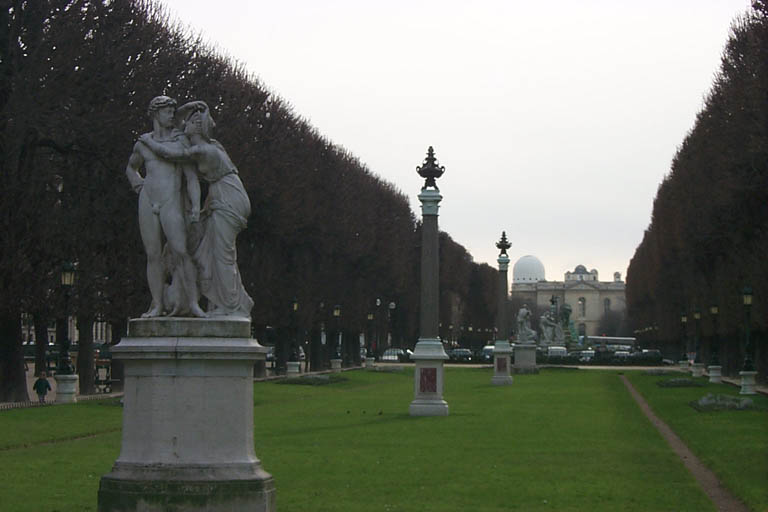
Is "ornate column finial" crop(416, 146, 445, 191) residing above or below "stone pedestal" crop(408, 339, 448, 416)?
above

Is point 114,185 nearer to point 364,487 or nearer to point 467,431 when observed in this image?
point 467,431

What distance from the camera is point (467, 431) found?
31.7 metres

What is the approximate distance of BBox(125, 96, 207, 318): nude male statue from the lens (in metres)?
15.7

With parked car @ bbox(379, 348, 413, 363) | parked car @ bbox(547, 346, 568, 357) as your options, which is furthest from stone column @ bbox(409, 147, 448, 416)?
parked car @ bbox(547, 346, 568, 357)

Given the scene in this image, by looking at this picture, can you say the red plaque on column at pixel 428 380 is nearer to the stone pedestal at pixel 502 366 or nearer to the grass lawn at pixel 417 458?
the grass lawn at pixel 417 458

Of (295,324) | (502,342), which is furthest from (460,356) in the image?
(502,342)

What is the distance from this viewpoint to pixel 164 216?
15758 mm

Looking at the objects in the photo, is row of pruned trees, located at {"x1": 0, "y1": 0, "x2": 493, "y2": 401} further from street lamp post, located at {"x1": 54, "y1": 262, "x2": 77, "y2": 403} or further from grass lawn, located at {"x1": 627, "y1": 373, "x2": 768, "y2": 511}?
grass lawn, located at {"x1": 627, "y1": 373, "x2": 768, "y2": 511}

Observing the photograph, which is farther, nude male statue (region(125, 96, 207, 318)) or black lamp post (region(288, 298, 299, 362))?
black lamp post (region(288, 298, 299, 362))

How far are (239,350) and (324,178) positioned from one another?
54.5 meters

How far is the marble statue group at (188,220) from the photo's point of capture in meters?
15.7

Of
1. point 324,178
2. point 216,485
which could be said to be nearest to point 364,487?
point 216,485

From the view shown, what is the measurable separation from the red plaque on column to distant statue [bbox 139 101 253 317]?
75.1ft

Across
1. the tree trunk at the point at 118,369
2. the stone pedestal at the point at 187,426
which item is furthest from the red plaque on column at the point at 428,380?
the stone pedestal at the point at 187,426
